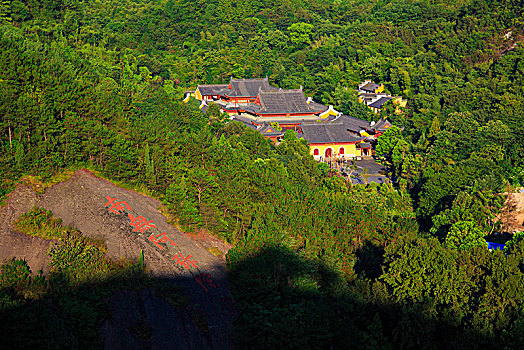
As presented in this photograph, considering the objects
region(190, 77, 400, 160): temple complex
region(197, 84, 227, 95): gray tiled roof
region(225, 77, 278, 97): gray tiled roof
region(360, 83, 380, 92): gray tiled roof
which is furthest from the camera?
region(197, 84, 227, 95): gray tiled roof

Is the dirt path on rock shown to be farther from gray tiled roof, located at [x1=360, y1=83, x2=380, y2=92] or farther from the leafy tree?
gray tiled roof, located at [x1=360, y1=83, x2=380, y2=92]

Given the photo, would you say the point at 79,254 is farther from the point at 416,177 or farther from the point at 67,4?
the point at 67,4

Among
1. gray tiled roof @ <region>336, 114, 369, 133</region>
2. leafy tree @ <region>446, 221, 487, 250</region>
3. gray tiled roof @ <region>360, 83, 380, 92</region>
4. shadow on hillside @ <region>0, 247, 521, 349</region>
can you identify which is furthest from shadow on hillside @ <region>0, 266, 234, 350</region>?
gray tiled roof @ <region>360, 83, 380, 92</region>

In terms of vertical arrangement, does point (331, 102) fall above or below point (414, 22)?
below

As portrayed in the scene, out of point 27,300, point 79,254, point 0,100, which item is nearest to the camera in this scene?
point 27,300

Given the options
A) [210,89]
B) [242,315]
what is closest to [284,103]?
[210,89]

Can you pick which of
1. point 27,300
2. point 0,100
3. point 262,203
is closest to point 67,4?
point 0,100

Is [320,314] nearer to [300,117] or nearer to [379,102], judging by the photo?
[300,117]

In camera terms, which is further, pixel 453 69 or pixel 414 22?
pixel 414 22
